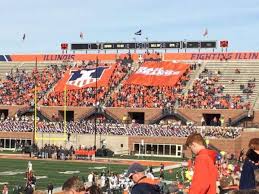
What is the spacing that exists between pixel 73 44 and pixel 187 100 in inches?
854

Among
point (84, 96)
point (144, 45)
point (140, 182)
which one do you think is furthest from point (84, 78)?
point (140, 182)

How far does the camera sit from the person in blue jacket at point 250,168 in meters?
7.62

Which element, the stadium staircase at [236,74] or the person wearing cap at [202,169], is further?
the stadium staircase at [236,74]

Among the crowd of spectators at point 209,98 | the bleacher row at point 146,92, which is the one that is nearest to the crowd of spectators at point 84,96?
the bleacher row at point 146,92

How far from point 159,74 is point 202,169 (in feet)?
177

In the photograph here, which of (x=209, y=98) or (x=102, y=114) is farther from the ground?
(x=209, y=98)

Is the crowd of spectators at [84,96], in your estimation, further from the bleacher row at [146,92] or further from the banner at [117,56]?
the banner at [117,56]

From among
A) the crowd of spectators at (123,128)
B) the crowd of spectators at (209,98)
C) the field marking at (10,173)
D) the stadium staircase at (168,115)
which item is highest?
the crowd of spectators at (209,98)

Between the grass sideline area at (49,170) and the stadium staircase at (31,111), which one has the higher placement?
the stadium staircase at (31,111)

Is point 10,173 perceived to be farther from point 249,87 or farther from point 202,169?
point 202,169

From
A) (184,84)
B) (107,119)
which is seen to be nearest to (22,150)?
(107,119)

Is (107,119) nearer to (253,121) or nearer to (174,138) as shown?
(174,138)

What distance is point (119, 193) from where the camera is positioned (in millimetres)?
24250

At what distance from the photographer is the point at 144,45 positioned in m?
69.2
